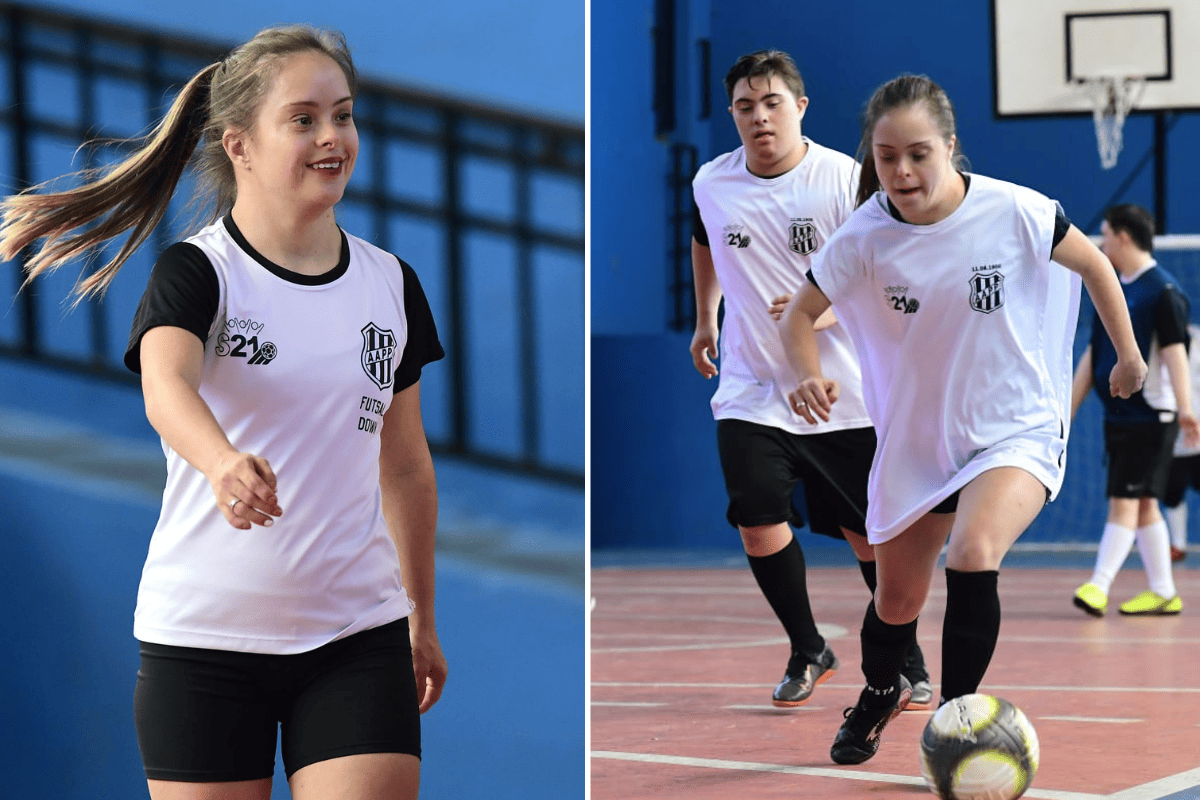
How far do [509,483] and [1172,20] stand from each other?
1123cm

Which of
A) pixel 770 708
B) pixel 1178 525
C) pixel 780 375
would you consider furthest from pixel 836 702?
pixel 1178 525

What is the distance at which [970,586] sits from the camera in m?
3.86

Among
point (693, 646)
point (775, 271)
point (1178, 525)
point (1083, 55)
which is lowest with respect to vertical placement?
point (1178, 525)

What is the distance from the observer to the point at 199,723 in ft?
8.39

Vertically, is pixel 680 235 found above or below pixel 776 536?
above

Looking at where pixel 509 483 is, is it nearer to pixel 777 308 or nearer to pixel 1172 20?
pixel 777 308

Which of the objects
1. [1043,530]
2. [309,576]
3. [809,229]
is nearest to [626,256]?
[1043,530]

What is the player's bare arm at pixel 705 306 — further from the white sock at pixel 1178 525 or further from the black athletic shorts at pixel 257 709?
the white sock at pixel 1178 525

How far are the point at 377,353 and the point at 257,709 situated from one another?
2.10ft

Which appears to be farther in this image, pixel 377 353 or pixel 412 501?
pixel 412 501

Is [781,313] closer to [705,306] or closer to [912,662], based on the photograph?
[705,306]

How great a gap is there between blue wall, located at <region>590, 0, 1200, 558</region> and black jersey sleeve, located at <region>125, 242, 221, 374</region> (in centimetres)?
1240

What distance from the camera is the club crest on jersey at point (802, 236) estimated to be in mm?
5648

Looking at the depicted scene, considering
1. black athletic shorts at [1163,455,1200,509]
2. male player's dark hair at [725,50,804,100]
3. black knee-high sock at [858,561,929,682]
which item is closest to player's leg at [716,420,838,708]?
black knee-high sock at [858,561,929,682]
